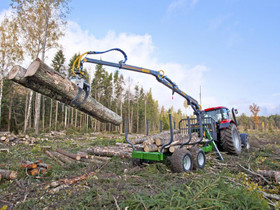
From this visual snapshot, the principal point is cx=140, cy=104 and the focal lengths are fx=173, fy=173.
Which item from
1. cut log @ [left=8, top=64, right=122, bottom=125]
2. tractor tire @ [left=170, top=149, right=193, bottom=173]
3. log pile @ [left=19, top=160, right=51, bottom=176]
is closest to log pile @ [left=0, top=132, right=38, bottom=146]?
log pile @ [left=19, top=160, right=51, bottom=176]

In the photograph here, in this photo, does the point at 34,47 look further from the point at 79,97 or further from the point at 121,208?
the point at 121,208

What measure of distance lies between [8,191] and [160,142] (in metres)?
3.90

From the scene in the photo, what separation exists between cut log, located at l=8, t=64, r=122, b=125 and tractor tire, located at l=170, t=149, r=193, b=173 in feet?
8.87

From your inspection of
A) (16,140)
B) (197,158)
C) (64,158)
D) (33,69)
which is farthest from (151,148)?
(16,140)

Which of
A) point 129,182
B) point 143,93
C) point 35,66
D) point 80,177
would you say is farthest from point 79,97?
point 143,93

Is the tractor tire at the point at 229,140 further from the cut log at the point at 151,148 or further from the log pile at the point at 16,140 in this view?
the log pile at the point at 16,140

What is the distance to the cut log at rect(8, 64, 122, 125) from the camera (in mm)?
3785

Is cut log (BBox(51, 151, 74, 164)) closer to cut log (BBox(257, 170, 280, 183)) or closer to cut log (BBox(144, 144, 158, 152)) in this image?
cut log (BBox(144, 144, 158, 152))

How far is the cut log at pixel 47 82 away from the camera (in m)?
3.79

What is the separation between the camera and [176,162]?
182 inches

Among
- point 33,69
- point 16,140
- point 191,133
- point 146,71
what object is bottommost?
point 16,140

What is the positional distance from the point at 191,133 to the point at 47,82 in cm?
480

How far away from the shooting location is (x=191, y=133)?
243 inches

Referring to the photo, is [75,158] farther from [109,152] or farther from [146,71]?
[146,71]
